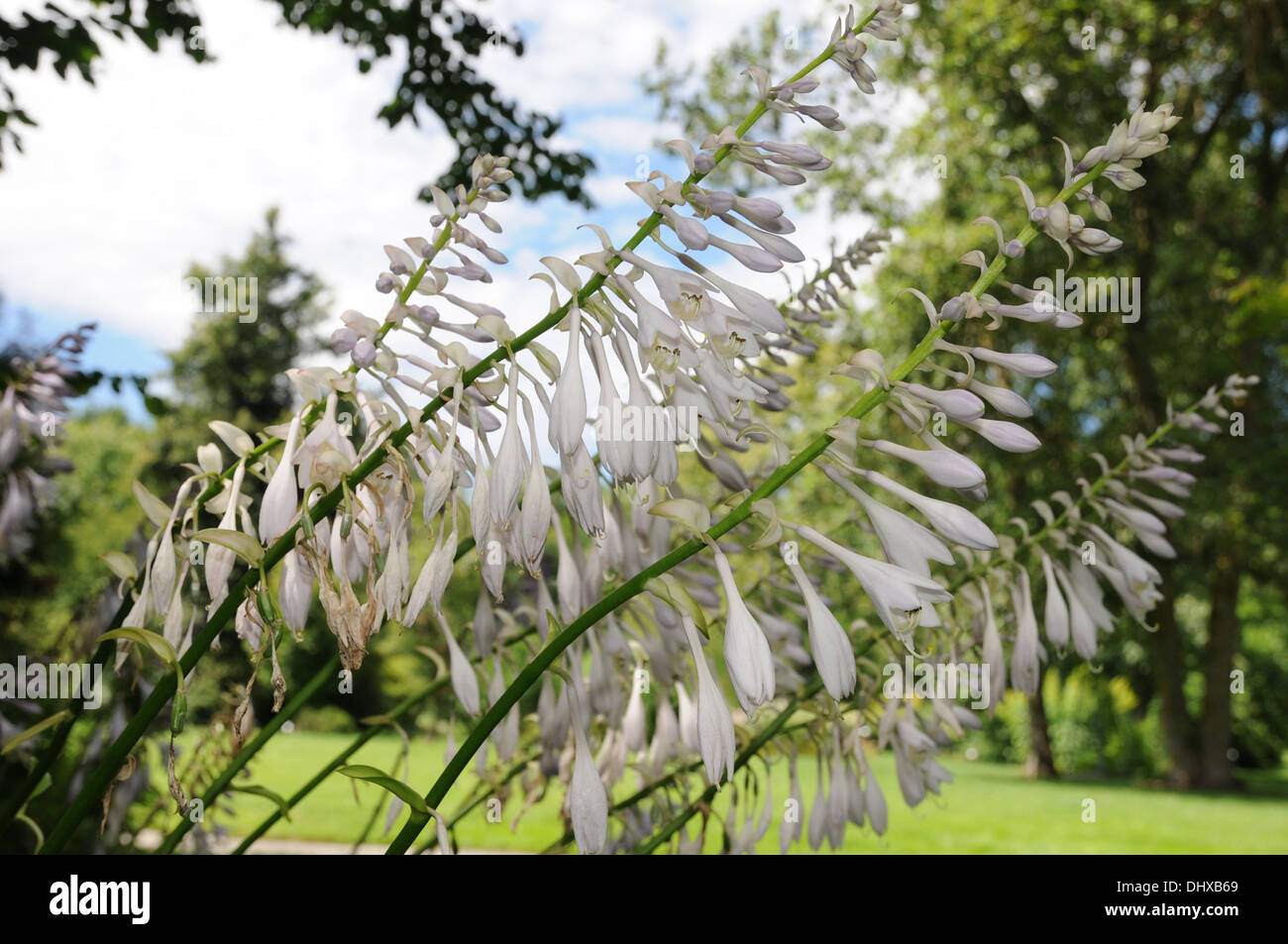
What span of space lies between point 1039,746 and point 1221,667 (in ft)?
15.7

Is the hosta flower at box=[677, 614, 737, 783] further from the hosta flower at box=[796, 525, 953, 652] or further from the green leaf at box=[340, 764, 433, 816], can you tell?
the green leaf at box=[340, 764, 433, 816]

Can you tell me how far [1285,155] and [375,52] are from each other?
605 inches

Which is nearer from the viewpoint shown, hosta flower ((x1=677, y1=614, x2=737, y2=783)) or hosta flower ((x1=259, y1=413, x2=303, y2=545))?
hosta flower ((x1=677, y1=614, x2=737, y2=783))

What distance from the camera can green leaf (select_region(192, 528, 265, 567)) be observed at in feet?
3.71

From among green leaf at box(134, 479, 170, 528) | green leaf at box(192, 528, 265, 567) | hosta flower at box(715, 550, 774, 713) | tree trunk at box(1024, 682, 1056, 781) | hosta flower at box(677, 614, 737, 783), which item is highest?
green leaf at box(134, 479, 170, 528)

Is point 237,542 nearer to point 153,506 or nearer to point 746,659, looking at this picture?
point 153,506

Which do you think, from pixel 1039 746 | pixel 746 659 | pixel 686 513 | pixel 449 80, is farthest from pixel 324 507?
pixel 1039 746

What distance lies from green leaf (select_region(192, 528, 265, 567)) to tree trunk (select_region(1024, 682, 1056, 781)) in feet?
67.5

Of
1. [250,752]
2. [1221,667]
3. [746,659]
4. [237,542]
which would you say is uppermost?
[237,542]

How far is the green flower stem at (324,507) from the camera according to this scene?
114cm

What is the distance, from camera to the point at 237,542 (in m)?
1.14

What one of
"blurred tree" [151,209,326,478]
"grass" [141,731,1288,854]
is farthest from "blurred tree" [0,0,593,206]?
"blurred tree" [151,209,326,478]
